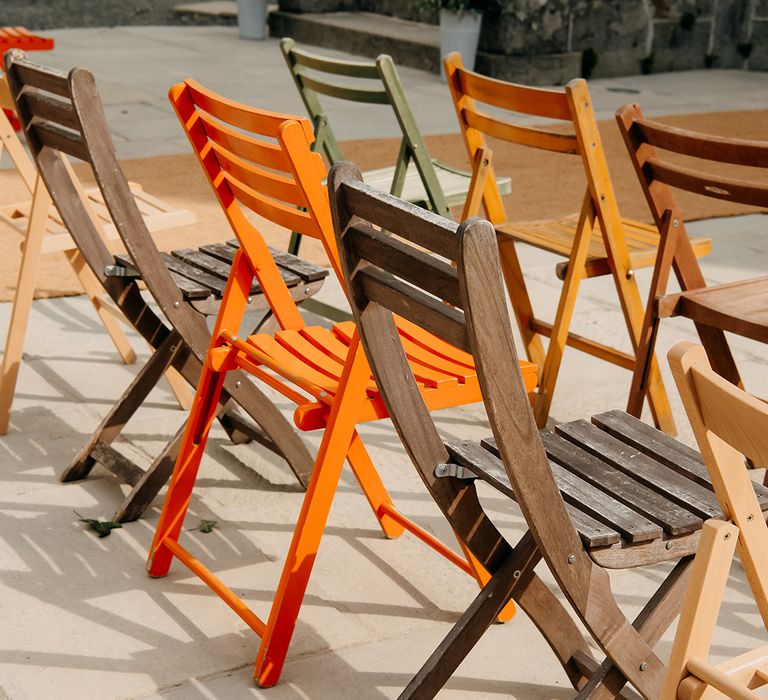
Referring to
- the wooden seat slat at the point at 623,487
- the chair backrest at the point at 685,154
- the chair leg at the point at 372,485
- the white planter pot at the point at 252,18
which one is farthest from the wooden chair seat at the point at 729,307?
the white planter pot at the point at 252,18

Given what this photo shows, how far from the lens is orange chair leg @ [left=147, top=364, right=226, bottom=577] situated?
2793mm

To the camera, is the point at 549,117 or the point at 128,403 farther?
the point at 549,117

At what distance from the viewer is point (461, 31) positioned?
10039 millimetres

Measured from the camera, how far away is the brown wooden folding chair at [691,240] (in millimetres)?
2852

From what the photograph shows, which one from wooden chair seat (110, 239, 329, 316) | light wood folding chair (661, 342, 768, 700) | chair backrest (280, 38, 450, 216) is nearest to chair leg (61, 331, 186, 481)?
wooden chair seat (110, 239, 329, 316)

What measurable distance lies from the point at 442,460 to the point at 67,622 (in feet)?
3.27

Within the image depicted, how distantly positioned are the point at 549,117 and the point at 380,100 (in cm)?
75

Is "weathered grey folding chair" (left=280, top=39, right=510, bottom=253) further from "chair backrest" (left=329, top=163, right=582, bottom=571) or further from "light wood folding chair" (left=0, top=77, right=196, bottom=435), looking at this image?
"chair backrest" (left=329, top=163, right=582, bottom=571)

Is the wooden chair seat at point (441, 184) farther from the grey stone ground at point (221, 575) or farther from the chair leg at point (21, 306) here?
the chair leg at point (21, 306)

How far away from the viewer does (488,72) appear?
33.5 ft

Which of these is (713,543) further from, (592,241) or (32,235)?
(32,235)

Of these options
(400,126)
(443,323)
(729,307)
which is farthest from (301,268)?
(443,323)

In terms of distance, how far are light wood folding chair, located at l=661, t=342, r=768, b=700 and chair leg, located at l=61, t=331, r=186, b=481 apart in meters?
1.77

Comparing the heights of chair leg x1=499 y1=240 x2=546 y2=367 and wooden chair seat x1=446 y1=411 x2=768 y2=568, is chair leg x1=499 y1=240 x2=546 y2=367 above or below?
below
